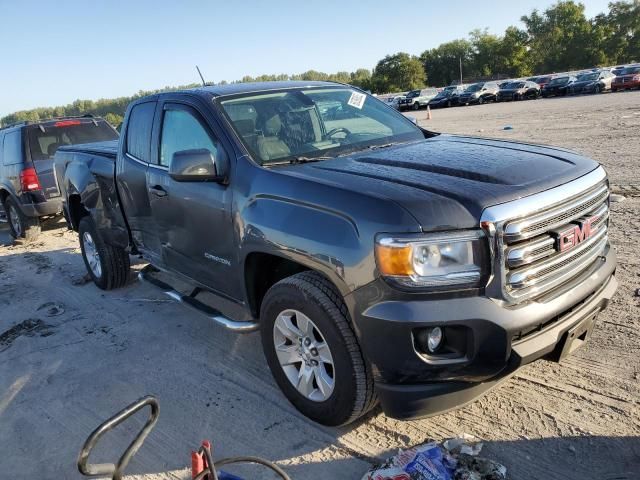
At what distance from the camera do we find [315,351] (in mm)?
2984

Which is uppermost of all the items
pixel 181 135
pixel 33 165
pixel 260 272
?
pixel 181 135

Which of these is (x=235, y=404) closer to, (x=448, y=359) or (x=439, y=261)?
(x=448, y=359)

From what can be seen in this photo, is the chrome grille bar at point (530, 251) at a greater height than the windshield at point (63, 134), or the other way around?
the windshield at point (63, 134)

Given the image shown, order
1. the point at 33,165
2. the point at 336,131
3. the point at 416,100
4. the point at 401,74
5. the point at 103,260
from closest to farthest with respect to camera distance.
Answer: the point at 336,131 < the point at 103,260 < the point at 33,165 < the point at 416,100 < the point at 401,74

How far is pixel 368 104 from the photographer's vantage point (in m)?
4.43

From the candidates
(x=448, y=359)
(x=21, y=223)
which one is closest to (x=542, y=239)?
(x=448, y=359)

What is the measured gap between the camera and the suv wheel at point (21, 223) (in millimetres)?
8805

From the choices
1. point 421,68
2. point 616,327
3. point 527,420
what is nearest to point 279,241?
point 527,420

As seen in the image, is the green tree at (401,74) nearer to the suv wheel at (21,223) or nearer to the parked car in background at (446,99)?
the parked car in background at (446,99)

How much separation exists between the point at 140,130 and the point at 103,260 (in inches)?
69.5

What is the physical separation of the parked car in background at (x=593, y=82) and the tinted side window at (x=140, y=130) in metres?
37.0

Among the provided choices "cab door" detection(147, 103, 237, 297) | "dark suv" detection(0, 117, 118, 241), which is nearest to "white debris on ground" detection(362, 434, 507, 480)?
"cab door" detection(147, 103, 237, 297)

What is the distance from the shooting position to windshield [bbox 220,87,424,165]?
11.6 feet

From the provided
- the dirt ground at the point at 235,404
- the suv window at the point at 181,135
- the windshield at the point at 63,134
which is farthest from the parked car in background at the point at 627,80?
the suv window at the point at 181,135
